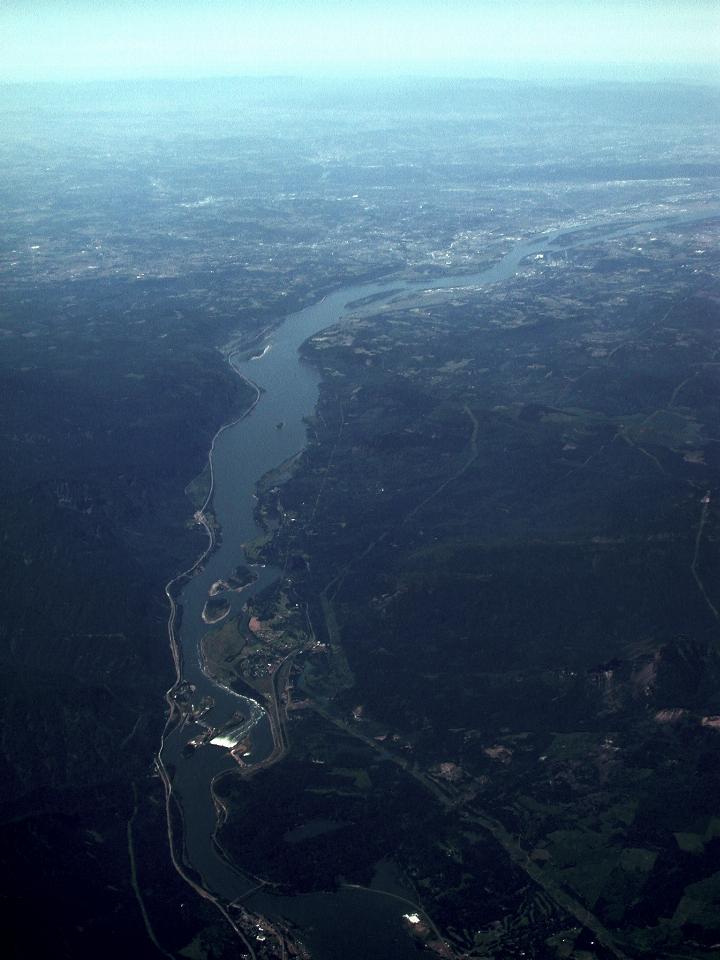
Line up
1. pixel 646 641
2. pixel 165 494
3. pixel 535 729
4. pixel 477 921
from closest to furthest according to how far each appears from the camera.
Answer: pixel 477 921, pixel 535 729, pixel 646 641, pixel 165 494

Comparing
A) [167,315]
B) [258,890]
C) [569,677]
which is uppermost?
[167,315]

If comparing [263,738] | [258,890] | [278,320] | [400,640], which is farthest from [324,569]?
[278,320]

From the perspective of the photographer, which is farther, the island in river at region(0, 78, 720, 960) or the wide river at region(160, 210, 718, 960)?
the island in river at region(0, 78, 720, 960)

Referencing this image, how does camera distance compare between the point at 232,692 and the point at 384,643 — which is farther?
the point at 384,643

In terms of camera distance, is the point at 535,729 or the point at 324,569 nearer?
the point at 535,729

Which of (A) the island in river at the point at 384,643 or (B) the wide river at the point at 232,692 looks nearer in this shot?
(B) the wide river at the point at 232,692

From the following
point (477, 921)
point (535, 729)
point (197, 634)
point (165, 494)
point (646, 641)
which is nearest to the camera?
point (477, 921)

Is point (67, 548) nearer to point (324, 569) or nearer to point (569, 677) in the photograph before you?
point (324, 569)

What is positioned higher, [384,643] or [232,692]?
[384,643]
